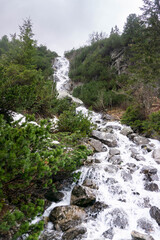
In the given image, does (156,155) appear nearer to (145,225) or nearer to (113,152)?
(113,152)

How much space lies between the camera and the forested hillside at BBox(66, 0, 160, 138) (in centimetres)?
670

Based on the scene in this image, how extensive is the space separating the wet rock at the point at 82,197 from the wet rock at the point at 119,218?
0.47 m

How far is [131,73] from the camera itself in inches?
416

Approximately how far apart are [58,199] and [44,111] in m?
3.65

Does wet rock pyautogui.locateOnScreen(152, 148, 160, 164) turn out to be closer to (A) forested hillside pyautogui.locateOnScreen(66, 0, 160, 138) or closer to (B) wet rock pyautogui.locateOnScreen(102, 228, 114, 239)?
(A) forested hillside pyautogui.locateOnScreen(66, 0, 160, 138)

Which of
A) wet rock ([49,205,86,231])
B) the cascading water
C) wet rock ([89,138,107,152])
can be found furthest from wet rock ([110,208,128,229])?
wet rock ([89,138,107,152])

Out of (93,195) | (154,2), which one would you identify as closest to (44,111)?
(93,195)

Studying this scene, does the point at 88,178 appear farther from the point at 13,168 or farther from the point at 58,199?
the point at 13,168

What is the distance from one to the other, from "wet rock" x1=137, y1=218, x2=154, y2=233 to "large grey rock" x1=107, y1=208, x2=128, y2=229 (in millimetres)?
255

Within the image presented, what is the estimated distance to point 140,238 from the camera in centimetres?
218

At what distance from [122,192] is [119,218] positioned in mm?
663

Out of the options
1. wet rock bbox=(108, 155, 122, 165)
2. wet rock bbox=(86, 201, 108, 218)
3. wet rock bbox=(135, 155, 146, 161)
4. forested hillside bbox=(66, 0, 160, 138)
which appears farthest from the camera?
forested hillside bbox=(66, 0, 160, 138)

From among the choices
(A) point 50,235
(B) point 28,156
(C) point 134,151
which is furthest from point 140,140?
(B) point 28,156

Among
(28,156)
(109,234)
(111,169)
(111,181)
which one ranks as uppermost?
(28,156)
